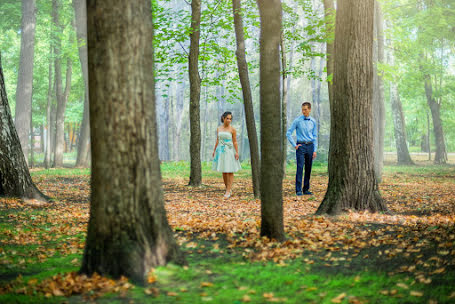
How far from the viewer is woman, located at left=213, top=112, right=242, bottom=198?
10641mm

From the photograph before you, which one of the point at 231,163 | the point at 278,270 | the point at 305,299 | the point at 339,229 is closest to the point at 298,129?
the point at 231,163

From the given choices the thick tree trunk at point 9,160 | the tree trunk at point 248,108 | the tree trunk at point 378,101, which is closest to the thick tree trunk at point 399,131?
the tree trunk at point 378,101

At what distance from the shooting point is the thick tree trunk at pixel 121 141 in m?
3.48

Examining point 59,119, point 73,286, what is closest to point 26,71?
point 59,119

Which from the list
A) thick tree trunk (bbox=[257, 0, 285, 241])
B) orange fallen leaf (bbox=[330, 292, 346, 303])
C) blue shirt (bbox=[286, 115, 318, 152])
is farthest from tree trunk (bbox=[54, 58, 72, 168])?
orange fallen leaf (bbox=[330, 292, 346, 303])

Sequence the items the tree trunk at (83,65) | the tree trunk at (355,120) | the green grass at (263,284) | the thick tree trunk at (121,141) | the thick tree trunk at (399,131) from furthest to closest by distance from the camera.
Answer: the thick tree trunk at (399,131)
the tree trunk at (83,65)
the tree trunk at (355,120)
the thick tree trunk at (121,141)
the green grass at (263,284)

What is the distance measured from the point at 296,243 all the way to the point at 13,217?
16.5 ft

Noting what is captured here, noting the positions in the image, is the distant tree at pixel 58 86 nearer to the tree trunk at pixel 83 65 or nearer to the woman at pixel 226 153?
the tree trunk at pixel 83 65

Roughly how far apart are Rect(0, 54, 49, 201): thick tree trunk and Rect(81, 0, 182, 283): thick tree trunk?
567cm

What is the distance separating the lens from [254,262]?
427 centimetres

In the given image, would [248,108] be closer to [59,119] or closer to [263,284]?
[263,284]

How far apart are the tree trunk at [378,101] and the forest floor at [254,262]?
246 inches

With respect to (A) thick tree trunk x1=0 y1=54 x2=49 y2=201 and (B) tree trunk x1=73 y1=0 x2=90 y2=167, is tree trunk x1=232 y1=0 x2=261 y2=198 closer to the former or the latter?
(A) thick tree trunk x1=0 y1=54 x2=49 y2=201

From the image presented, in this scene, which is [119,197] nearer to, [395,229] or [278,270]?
[278,270]
